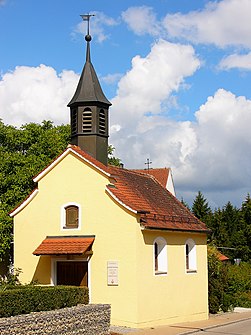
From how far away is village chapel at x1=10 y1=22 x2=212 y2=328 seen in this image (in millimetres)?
22833

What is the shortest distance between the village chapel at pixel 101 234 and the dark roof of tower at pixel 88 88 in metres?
0.05

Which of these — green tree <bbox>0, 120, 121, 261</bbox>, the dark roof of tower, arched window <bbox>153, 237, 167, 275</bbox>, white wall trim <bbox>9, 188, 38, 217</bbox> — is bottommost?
arched window <bbox>153, 237, 167, 275</bbox>

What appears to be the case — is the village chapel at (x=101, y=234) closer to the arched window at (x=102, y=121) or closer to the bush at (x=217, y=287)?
the arched window at (x=102, y=121)

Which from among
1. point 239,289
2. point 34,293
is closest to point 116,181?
point 34,293

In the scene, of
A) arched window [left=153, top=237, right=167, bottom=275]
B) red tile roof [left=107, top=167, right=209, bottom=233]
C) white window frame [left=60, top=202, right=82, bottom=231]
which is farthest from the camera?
arched window [left=153, top=237, right=167, bottom=275]

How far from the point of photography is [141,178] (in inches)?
1113

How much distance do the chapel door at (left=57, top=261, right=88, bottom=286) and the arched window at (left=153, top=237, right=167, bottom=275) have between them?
291 centimetres

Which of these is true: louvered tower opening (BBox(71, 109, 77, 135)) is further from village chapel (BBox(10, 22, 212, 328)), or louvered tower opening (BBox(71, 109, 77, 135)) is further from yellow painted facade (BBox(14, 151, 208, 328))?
yellow painted facade (BBox(14, 151, 208, 328))

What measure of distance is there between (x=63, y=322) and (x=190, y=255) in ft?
34.1

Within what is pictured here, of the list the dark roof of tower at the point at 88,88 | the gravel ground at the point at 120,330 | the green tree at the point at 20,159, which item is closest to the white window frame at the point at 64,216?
the gravel ground at the point at 120,330

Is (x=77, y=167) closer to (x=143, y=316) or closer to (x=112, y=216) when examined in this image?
(x=112, y=216)

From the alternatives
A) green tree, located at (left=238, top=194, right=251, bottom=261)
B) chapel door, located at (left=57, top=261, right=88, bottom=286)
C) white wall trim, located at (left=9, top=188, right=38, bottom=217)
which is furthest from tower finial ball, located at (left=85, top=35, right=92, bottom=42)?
green tree, located at (left=238, top=194, right=251, bottom=261)

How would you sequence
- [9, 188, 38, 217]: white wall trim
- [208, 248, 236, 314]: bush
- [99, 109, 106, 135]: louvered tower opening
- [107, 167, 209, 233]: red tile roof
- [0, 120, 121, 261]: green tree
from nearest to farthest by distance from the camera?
[107, 167, 209, 233]: red tile roof → [9, 188, 38, 217]: white wall trim → [99, 109, 106, 135]: louvered tower opening → [208, 248, 236, 314]: bush → [0, 120, 121, 261]: green tree

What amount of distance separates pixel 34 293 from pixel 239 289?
70.7ft
